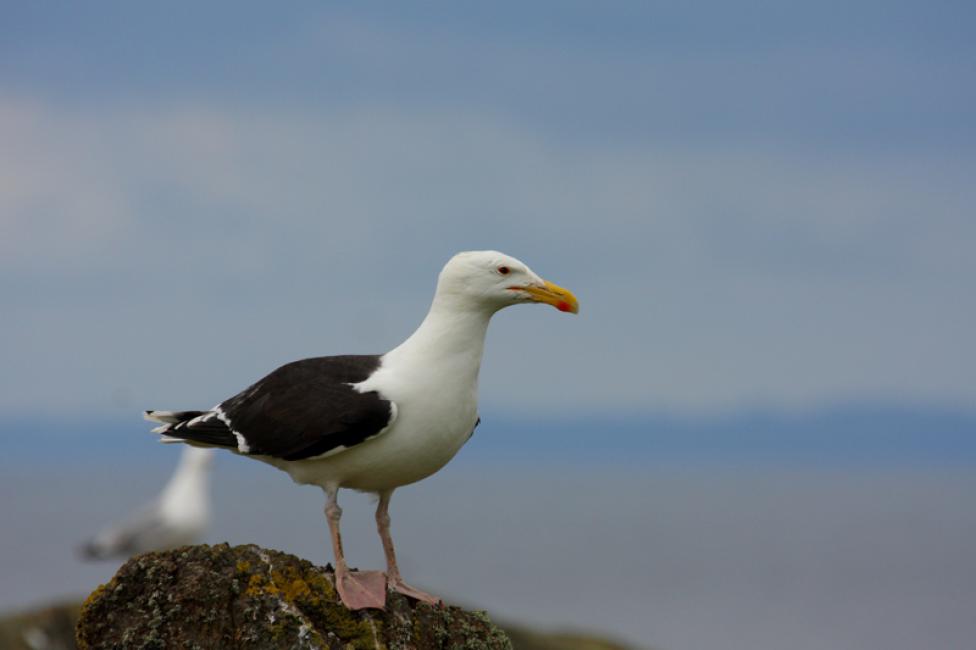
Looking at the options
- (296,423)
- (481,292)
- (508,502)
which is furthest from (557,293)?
(508,502)

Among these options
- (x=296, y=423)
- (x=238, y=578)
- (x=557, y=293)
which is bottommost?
(x=238, y=578)

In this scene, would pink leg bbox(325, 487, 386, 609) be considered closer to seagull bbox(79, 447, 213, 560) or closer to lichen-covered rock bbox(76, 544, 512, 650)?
lichen-covered rock bbox(76, 544, 512, 650)

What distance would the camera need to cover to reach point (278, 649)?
9922 mm

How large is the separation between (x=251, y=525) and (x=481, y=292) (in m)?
87.5

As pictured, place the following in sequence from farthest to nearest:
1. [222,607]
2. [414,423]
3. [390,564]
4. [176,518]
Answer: [176,518], [390,564], [414,423], [222,607]

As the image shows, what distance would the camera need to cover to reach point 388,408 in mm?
10555

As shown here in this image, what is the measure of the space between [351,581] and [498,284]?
2.44 meters

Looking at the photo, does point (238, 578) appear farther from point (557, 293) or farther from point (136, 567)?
point (557, 293)

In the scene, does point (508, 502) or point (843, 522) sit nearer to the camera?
point (843, 522)

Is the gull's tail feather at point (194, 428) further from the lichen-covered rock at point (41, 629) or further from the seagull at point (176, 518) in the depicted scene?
the seagull at point (176, 518)

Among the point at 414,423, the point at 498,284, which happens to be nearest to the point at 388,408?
the point at 414,423

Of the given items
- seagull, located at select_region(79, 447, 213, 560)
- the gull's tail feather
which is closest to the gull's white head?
the gull's tail feather

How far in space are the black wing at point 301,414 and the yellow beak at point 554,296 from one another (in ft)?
4.36

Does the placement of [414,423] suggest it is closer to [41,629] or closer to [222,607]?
[222,607]
